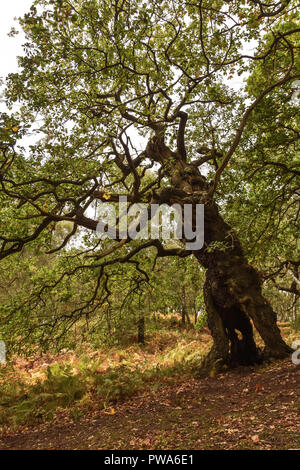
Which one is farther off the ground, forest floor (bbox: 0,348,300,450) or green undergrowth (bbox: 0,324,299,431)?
forest floor (bbox: 0,348,300,450)

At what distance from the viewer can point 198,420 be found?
200 inches

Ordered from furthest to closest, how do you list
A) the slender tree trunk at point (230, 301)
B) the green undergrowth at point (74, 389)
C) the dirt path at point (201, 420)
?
the slender tree trunk at point (230, 301)
the green undergrowth at point (74, 389)
the dirt path at point (201, 420)

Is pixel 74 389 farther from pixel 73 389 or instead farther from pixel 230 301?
pixel 230 301

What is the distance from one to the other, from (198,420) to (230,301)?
3481 millimetres

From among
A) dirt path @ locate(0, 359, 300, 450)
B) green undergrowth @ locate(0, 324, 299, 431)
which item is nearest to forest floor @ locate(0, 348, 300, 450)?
dirt path @ locate(0, 359, 300, 450)

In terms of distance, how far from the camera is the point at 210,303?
27.8 feet

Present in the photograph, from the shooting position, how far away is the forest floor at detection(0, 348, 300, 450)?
407 cm

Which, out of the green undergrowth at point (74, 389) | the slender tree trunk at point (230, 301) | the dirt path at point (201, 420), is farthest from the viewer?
the slender tree trunk at point (230, 301)

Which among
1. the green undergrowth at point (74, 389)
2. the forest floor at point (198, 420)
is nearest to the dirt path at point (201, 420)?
the forest floor at point (198, 420)

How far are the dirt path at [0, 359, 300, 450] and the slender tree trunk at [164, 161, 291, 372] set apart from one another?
624mm

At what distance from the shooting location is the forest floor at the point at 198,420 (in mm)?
4066

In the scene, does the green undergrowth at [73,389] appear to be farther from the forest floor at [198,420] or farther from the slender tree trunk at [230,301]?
the slender tree trunk at [230,301]

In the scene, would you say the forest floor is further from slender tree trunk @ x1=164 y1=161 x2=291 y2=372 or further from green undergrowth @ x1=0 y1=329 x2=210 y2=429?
slender tree trunk @ x1=164 y1=161 x2=291 y2=372

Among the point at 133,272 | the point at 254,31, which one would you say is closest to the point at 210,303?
the point at 133,272
